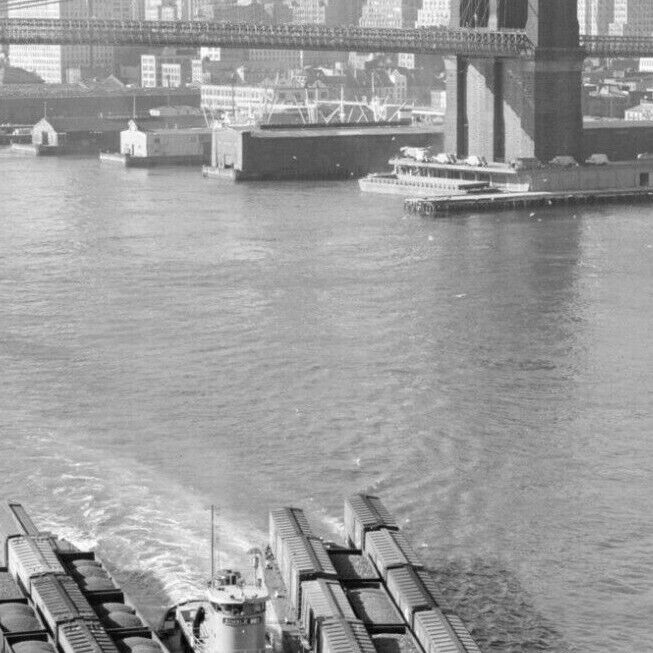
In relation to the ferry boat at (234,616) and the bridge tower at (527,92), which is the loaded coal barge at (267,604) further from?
the bridge tower at (527,92)

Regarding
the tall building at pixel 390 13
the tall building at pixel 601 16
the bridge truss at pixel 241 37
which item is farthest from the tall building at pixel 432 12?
the bridge truss at pixel 241 37

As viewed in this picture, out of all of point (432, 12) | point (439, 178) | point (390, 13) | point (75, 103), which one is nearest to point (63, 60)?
point (390, 13)

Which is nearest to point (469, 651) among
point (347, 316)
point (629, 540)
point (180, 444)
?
point (629, 540)

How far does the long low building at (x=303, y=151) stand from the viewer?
98.6ft

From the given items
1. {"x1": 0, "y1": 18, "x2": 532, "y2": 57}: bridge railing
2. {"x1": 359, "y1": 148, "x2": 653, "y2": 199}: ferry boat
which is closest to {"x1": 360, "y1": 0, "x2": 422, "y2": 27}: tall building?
{"x1": 0, "y1": 18, "x2": 532, "y2": 57}: bridge railing

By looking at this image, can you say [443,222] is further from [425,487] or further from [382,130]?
[425,487]

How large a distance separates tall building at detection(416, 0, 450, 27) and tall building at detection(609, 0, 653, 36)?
18.0 feet

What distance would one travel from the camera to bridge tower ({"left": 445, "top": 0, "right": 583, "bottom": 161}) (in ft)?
92.1

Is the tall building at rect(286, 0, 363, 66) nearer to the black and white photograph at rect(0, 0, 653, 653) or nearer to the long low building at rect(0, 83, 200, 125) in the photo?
the long low building at rect(0, 83, 200, 125)

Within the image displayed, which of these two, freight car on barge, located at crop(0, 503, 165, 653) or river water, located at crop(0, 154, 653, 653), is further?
river water, located at crop(0, 154, 653, 653)

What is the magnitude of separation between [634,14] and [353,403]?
48544 mm

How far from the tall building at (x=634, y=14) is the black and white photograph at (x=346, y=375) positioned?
87.4ft

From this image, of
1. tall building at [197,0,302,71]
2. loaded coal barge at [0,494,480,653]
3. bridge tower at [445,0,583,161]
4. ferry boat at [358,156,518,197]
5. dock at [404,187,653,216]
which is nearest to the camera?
loaded coal barge at [0,494,480,653]

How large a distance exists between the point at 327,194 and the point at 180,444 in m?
16.3
